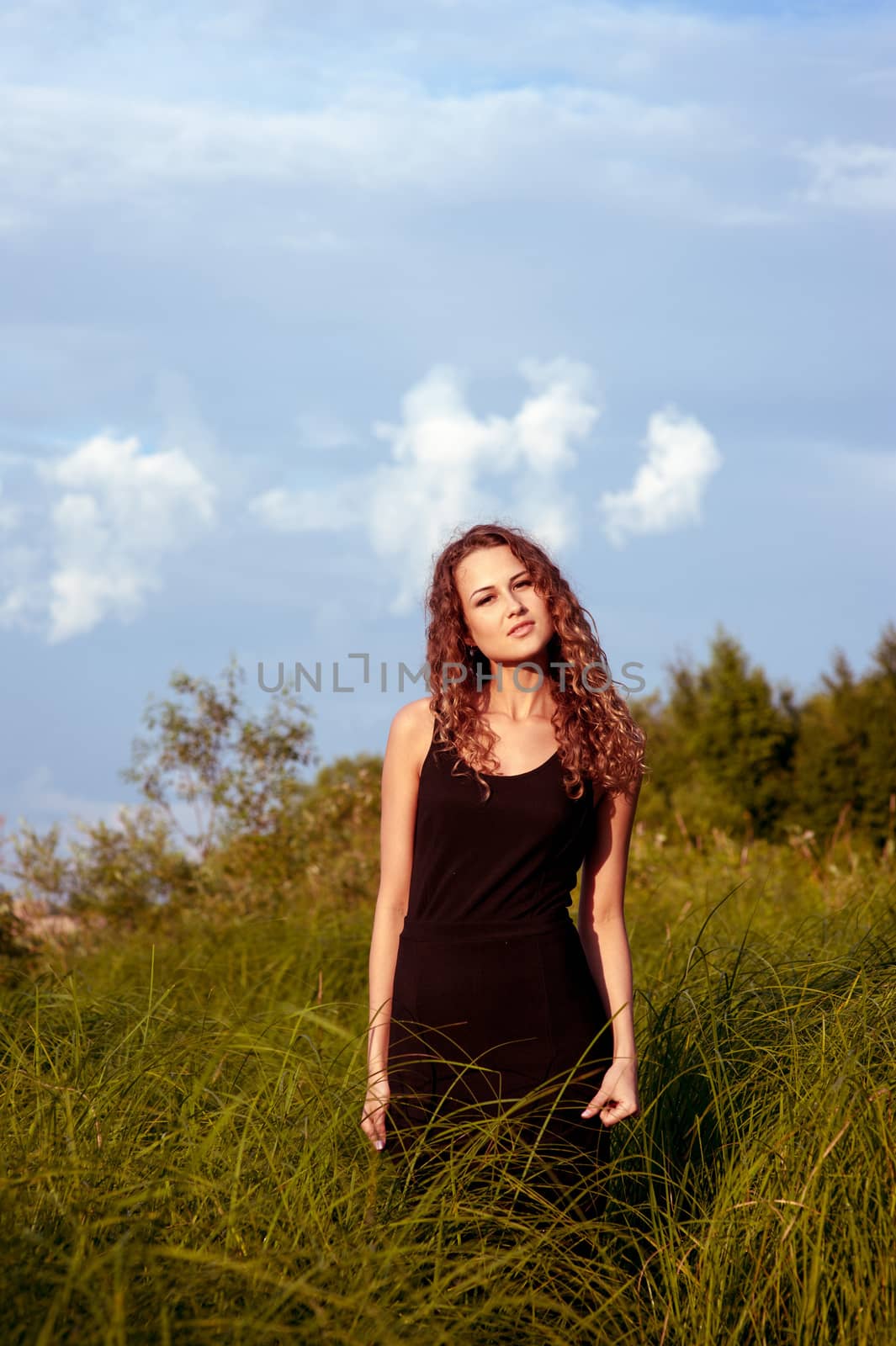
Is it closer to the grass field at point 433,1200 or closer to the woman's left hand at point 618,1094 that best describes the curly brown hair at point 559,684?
the woman's left hand at point 618,1094

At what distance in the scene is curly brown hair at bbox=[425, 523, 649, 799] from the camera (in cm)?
339

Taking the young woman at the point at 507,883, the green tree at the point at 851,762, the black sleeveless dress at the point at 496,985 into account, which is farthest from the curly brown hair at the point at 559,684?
the green tree at the point at 851,762

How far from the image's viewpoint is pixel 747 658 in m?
15.4

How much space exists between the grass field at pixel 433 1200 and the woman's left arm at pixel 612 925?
0.34m

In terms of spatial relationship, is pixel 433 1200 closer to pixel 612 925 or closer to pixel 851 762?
pixel 612 925

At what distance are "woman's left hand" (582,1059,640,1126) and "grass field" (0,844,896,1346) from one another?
219 mm

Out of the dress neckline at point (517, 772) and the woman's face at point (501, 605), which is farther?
the woman's face at point (501, 605)

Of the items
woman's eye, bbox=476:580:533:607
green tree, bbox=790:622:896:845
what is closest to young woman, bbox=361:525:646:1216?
woman's eye, bbox=476:580:533:607

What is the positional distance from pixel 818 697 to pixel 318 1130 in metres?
13.7

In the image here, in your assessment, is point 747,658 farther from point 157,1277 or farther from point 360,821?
point 157,1277

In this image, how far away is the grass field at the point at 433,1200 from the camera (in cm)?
238

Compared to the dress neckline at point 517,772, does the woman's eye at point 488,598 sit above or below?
above

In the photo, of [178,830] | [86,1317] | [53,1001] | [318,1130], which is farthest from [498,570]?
[178,830]

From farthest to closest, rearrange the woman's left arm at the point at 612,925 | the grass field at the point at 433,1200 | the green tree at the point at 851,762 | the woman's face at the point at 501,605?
the green tree at the point at 851,762 < the woman's face at the point at 501,605 < the woman's left arm at the point at 612,925 < the grass field at the point at 433,1200
